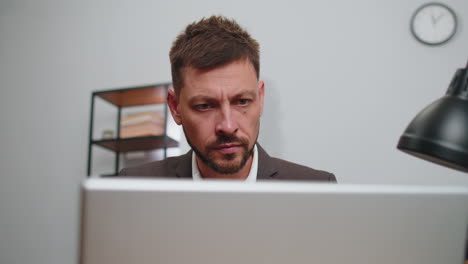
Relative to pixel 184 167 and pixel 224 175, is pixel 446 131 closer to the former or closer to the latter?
pixel 224 175

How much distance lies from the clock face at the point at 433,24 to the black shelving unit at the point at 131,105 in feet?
4.61

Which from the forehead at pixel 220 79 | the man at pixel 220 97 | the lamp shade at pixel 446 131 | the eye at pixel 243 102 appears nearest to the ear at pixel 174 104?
the man at pixel 220 97

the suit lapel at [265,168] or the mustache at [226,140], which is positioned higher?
the mustache at [226,140]

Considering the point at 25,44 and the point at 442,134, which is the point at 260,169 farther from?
the point at 25,44

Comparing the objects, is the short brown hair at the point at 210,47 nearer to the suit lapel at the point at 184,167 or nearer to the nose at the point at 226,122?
the nose at the point at 226,122

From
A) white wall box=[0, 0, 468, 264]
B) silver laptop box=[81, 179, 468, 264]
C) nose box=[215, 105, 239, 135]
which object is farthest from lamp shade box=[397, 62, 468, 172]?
Answer: white wall box=[0, 0, 468, 264]

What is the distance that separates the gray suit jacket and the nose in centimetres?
23

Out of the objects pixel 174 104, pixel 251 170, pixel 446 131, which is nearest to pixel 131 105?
pixel 174 104

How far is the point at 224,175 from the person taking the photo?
138 cm

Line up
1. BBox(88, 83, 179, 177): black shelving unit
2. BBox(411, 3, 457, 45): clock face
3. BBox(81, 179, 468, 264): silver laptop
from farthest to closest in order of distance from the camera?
BBox(88, 83, 179, 177): black shelving unit, BBox(411, 3, 457, 45): clock face, BBox(81, 179, 468, 264): silver laptop

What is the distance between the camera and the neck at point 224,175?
1.40 metres

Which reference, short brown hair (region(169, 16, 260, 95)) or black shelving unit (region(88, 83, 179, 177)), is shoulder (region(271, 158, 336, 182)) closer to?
short brown hair (region(169, 16, 260, 95))

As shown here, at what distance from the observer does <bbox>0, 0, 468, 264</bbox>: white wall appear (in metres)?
2.26

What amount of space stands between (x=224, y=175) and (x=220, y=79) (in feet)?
1.02
